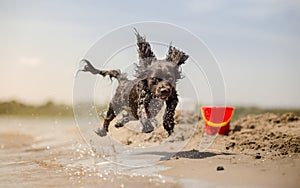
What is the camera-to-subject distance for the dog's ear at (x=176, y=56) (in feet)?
23.4

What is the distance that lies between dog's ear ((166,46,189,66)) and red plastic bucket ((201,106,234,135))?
2.79 m

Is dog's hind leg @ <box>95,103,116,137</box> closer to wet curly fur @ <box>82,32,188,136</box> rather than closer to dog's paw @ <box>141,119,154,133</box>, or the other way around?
wet curly fur @ <box>82,32,188,136</box>

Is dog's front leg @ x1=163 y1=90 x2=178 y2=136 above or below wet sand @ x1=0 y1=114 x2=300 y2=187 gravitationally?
above

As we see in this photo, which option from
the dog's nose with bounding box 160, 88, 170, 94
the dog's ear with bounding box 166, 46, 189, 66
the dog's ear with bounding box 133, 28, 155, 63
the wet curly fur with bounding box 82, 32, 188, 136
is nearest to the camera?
the dog's nose with bounding box 160, 88, 170, 94

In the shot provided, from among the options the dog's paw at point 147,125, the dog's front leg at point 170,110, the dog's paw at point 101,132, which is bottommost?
the dog's paw at point 101,132

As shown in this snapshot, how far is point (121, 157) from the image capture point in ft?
24.4

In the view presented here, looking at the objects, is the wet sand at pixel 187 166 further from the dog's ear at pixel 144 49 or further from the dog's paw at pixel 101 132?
the dog's ear at pixel 144 49

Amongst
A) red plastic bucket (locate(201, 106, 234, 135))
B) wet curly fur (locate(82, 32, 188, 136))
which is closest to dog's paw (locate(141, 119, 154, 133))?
wet curly fur (locate(82, 32, 188, 136))

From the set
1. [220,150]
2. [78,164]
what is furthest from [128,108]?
[220,150]

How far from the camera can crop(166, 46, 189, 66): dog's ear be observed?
7.12 m

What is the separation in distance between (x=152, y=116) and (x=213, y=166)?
4.72 feet

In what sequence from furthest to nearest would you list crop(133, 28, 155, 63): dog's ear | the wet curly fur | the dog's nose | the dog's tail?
the dog's tail → crop(133, 28, 155, 63): dog's ear → the wet curly fur → the dog's nose

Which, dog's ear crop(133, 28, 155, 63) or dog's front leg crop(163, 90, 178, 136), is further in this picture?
dog's ear crop(133, 28, 155, 63)

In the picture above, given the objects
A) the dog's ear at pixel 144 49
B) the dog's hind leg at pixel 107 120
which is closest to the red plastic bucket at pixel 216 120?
the dog's hind leg at pixel 107 120
